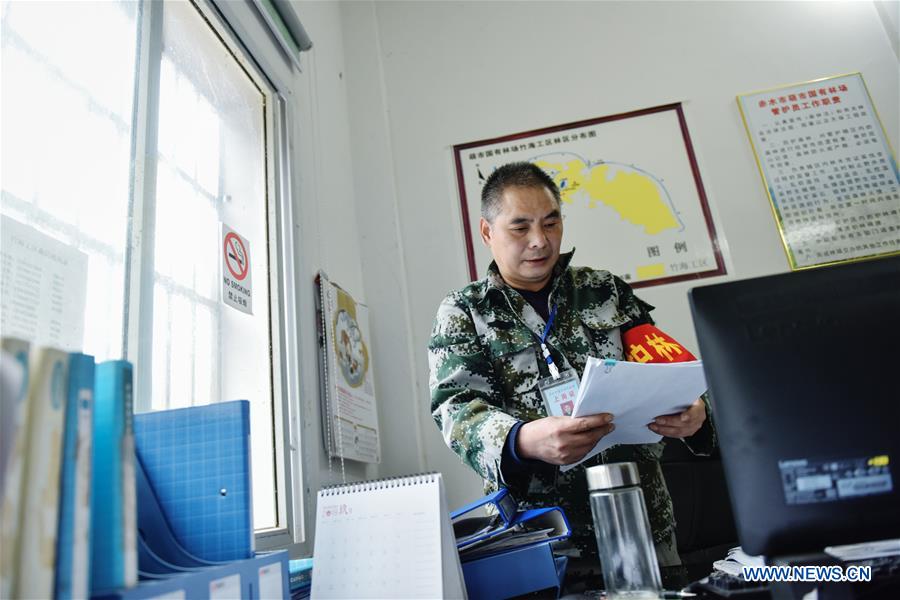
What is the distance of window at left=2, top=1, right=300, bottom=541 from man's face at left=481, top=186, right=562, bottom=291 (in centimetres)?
63

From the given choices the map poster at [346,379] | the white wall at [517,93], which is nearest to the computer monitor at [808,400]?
the map poster at [346,379]

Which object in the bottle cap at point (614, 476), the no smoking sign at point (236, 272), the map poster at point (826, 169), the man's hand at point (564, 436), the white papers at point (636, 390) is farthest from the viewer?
the map poster at point (826, 169)

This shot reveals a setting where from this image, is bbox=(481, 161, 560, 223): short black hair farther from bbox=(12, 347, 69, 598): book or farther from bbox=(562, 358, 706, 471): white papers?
bbox=(12, 347, 69, 598): book

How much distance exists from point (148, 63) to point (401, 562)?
1054 mm

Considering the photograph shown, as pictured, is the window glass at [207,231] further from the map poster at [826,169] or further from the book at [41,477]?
the map poster at [826,169]

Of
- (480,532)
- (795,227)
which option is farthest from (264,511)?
(795,227)

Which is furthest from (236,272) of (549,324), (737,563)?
(737,563)

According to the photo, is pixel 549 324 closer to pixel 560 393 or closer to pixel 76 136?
pixel 560 393

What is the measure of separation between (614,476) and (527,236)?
2.66 ft

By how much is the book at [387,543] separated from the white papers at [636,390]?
25 cm

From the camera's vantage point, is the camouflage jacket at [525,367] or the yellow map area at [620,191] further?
the yellow map area at [620,191]

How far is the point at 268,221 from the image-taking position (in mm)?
1749

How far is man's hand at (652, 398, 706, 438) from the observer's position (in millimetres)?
1023

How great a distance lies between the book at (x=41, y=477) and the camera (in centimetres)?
47
